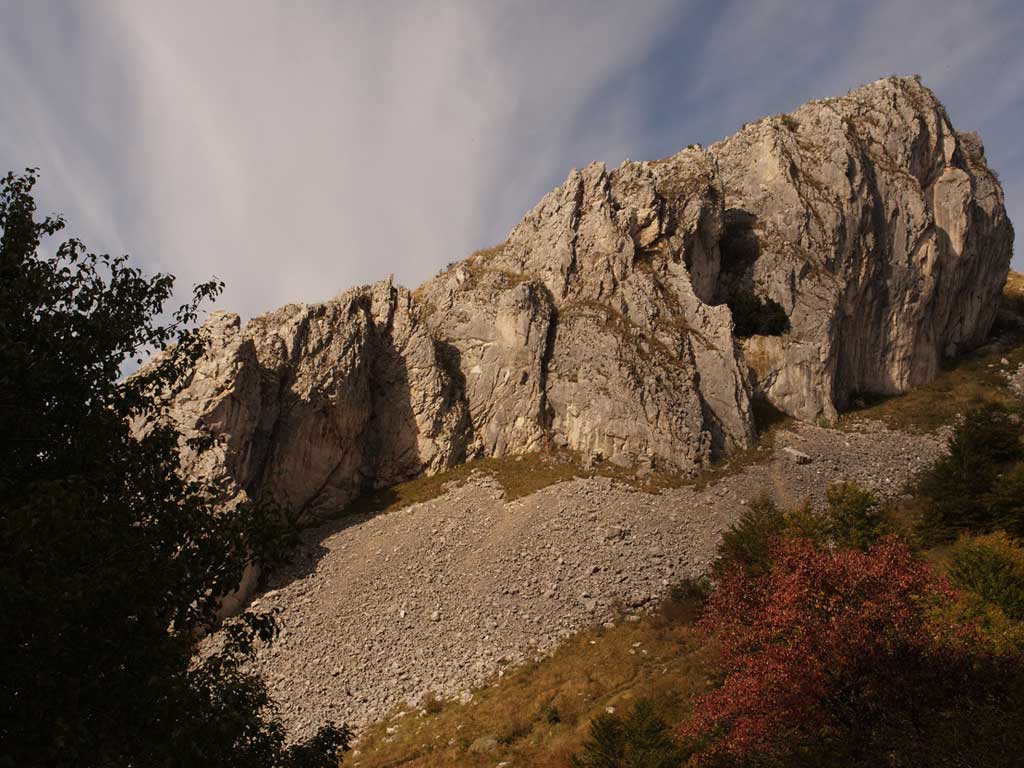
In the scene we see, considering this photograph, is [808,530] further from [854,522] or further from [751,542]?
[854,522]

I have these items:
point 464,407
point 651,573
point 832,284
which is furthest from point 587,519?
point 832,284

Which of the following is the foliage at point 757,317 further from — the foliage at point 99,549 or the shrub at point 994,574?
the foliage at point 99,549

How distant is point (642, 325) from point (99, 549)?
148 ft

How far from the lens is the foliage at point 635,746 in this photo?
15016mm

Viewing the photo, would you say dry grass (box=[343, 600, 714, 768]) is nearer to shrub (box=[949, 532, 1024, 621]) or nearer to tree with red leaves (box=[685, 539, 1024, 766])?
tree with red leaves (box=[685, 539, 1024, 766])

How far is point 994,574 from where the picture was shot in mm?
19703

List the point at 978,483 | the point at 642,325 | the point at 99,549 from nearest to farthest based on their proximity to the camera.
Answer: the point at 99,549 → the point at 978,483 → the point at 642,325

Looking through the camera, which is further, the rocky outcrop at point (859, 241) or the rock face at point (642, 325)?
the rocky outcrop at point (859, 241)

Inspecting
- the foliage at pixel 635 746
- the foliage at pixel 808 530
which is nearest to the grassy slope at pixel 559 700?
the foliage at pixel 635 746

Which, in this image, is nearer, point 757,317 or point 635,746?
point 635,746

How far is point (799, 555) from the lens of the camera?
16.6 meters

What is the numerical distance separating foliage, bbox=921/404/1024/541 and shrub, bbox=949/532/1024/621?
25.6 ft

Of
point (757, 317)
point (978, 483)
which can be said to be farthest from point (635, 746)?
point (757, 317)

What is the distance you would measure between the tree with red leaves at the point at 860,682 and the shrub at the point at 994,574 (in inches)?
169
